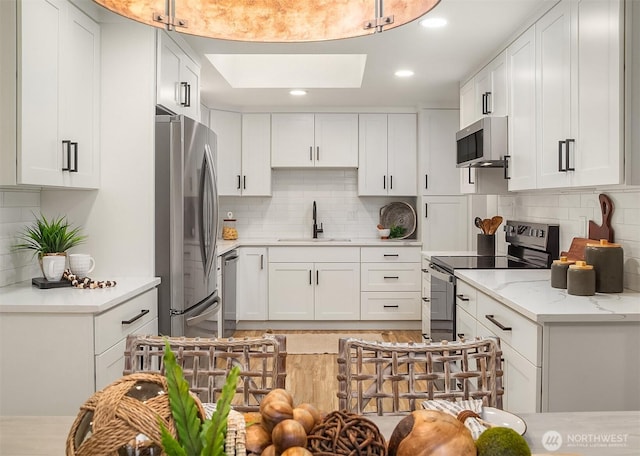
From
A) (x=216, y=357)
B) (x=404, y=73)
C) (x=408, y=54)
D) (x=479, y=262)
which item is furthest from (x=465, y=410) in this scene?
(x=404, y=73)

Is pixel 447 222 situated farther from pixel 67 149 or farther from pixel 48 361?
pixel 48 361

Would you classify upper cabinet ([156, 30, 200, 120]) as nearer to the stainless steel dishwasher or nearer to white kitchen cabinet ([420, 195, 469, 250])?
the stainless steel dishwasher

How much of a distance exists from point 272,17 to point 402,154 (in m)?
4.51

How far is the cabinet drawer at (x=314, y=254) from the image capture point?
525 centimetres

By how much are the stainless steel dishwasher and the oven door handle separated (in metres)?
1.76

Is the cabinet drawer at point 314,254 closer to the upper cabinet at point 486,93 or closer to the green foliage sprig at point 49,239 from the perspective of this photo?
the upper cabinet at point 486,93

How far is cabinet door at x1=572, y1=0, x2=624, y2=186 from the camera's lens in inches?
80.6

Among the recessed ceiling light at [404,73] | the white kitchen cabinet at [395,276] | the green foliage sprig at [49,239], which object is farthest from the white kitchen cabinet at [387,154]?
the green foliage sprig at [49,239]

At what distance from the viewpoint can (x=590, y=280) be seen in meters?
2.20

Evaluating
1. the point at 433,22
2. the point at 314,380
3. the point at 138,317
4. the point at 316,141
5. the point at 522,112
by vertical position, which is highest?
the point at 433,22

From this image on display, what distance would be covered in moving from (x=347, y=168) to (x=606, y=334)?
A: 13.1 ft

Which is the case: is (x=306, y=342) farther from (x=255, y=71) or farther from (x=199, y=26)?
(x=199, y=26)

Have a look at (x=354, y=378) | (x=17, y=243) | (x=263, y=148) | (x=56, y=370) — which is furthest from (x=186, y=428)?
(x=263, y=148)

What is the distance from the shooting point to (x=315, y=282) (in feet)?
17.3
